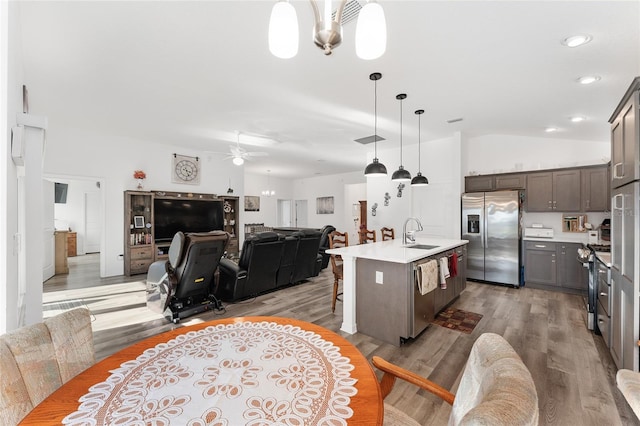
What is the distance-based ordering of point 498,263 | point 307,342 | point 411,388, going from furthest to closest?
point 498,263 < point 411,388 < point 307,342

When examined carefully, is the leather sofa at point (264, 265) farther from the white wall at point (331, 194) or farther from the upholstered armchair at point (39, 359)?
the white wall at point (331, 194)

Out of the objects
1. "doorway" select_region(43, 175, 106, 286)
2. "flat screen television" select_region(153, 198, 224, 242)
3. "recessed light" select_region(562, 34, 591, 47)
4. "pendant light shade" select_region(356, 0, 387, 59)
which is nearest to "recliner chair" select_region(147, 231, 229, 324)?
"pendant light shade" select_region(356, 0, 387, 59)

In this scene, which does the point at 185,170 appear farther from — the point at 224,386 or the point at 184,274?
the point at 224,386

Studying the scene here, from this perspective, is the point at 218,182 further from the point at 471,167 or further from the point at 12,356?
the point at 12,356

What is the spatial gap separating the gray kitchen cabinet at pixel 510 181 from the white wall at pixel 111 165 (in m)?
6.97

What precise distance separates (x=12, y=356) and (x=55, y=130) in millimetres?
6118

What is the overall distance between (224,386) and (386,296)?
2.17m

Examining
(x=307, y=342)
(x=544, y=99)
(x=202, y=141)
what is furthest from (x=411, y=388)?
(x=202, y=141)

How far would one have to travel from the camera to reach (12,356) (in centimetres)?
88

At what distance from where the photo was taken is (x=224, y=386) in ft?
3.14

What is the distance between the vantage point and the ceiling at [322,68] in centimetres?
212

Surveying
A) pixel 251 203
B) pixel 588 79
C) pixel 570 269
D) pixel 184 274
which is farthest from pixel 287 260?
pixel 251 203

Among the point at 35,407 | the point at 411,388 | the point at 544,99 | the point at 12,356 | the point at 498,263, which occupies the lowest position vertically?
the point at 411,388

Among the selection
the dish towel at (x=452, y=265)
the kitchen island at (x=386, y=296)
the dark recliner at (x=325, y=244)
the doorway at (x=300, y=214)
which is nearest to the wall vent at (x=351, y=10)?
the kitchen island at (x=386, y=296)
